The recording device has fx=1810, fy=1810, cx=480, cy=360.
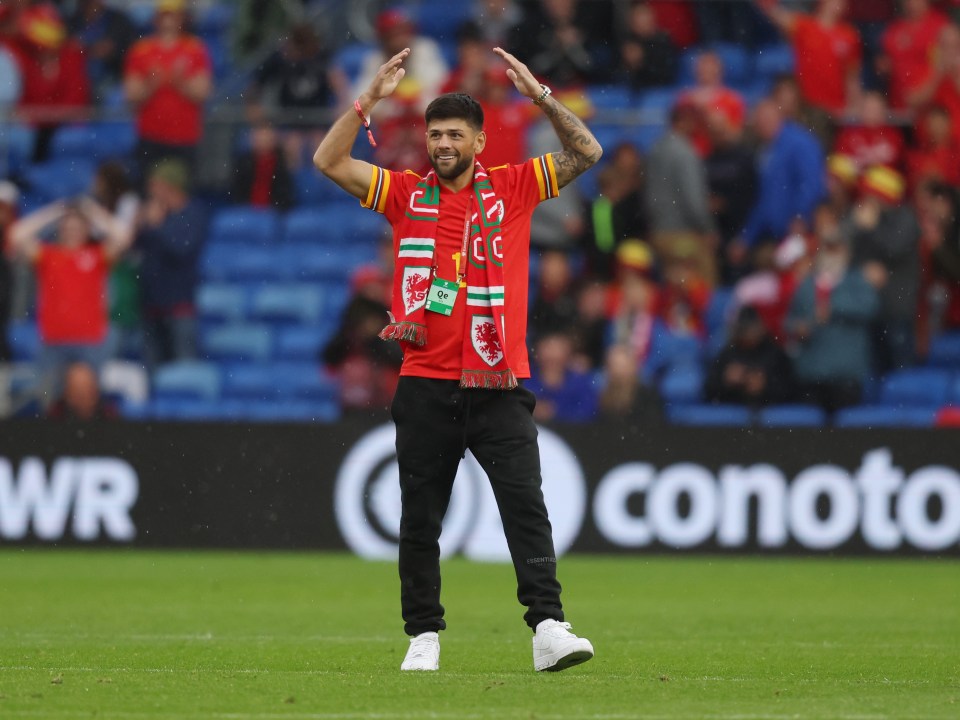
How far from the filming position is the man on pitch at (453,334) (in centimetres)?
766

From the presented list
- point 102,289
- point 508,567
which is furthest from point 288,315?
point 508,567

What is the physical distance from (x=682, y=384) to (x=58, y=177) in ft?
24.3

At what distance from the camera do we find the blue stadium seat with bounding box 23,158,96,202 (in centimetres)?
1938

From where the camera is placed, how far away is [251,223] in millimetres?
18906

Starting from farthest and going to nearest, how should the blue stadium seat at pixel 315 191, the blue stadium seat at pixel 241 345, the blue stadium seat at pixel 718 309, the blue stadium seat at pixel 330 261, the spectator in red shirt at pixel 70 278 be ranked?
the blue stadium seat at pixel 315 191, the blue stadium seat at pixel 330 261, the blue stadium seat at pixel 241 345, the blue stadium seat at pixel 718 309, the spectator in red shirt at pixel 70 278

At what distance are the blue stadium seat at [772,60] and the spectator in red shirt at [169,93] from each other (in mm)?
5808

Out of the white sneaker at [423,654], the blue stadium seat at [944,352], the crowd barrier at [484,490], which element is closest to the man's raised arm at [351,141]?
the white sneaker at [423,654]

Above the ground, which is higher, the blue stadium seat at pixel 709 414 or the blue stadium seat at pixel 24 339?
the blue stadium seat at pixel 24 339

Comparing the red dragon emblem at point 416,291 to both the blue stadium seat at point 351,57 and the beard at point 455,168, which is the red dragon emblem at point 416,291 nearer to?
the beard at point 455,168

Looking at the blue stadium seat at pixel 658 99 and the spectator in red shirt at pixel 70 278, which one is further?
the blue stadium seat at pixel 658 99

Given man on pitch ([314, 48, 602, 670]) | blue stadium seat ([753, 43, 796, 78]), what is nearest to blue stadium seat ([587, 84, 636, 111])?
blue stadium seat ([753, 43, 796, 78])

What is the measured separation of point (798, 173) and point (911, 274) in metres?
1.49

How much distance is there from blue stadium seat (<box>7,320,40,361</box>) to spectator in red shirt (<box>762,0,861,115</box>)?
799 cm

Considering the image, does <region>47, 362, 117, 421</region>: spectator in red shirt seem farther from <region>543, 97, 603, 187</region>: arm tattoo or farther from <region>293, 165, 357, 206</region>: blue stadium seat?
<region>543, 97, 603, 187</region>: arm tattoo
